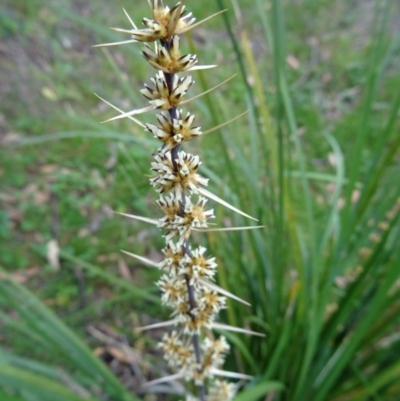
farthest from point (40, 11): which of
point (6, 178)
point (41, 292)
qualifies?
point (41, 292)

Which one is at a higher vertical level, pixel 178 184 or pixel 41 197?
pixel 178 184

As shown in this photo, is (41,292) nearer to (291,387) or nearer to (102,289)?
(102,289)

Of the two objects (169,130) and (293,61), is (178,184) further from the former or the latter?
(293,61)

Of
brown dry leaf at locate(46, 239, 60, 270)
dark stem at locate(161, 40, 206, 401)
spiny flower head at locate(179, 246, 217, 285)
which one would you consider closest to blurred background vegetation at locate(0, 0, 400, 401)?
brown dry leaf at locate(46, 239, 60, 270)

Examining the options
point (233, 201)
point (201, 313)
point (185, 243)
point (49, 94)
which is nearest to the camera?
point (185, 243)

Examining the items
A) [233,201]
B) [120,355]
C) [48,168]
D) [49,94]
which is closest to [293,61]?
[49,94]

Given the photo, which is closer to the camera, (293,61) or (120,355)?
(120,355)
